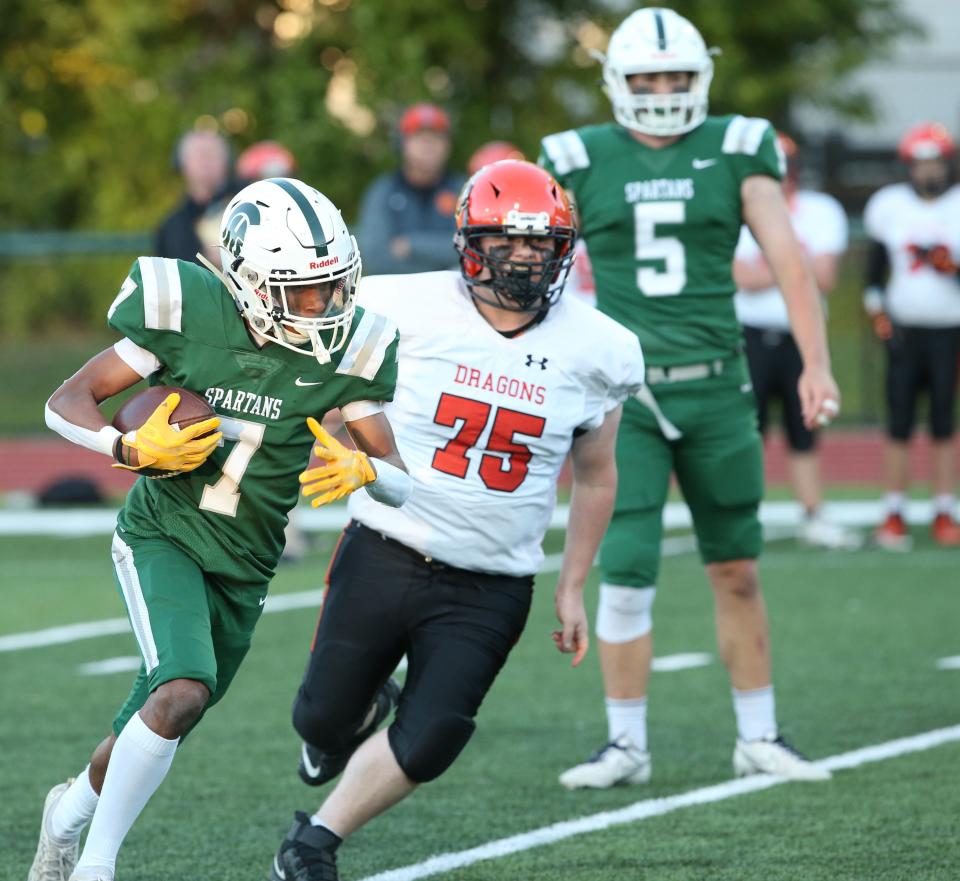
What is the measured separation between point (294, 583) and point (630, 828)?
430 cm

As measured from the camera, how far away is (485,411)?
416cm

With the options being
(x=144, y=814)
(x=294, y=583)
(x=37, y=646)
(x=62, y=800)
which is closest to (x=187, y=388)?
(x=62, y=800)

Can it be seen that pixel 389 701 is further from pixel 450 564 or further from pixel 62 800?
pixel 62 800

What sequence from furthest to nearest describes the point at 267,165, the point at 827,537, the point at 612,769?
1. the point at 827,537
2. the point at 267,165
3. the point at 612,769

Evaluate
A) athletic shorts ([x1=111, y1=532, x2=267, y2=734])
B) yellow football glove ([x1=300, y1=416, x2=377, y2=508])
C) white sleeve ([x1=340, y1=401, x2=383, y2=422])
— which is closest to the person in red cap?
white sleeve ([x1=340, y1=401, x2=383, y2=422])

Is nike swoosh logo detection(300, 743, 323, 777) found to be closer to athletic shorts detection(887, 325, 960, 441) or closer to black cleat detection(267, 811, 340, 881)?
black cleat detection(267, 811, 340, 881)

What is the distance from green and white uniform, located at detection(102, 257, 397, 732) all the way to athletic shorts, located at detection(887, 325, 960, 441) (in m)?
6.13

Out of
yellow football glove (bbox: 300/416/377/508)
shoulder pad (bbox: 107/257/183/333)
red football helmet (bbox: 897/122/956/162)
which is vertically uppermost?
shoulder pad (bbox: 107/257/183/333)

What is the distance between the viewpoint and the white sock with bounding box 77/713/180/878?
354 centimetres

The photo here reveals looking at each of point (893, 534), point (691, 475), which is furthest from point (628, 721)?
point (893, 534)

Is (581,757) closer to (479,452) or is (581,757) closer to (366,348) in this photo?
(479,452)

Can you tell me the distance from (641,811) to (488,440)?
116 cm

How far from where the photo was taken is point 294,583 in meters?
8.59

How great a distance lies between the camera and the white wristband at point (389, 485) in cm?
377
